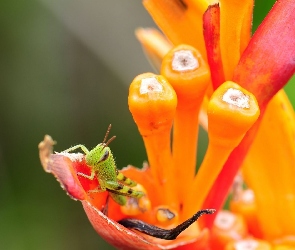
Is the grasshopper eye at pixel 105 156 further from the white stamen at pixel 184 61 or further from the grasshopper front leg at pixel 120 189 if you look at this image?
the white stamen at pixel 184 61

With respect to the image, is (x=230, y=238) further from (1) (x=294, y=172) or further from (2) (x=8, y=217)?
(2) (x=8, y=217)

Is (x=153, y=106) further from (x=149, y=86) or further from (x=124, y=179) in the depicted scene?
(x=124, y=179)

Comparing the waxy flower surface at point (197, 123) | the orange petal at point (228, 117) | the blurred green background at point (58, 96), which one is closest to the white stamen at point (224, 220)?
the waxy flower surface at point (197, 123)

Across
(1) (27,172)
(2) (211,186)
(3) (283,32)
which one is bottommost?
(1) (27,172)

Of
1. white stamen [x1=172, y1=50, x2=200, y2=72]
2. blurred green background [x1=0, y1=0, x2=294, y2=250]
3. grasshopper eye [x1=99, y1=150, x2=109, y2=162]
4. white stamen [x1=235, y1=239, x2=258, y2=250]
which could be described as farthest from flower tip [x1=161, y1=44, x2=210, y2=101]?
blurred green background [x1=0, y1=0, x2=294, y2=250]

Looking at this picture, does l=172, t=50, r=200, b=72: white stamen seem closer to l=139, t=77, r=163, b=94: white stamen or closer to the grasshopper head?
l=139, t=77, r=163, b=94: white stamen

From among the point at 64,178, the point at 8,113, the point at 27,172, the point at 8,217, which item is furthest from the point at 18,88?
the point at 64,178

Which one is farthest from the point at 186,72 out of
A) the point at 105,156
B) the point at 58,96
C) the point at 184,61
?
the point at 58,96
